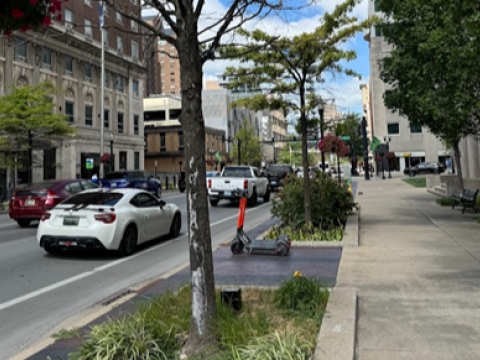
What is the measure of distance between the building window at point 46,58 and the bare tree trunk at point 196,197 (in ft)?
133

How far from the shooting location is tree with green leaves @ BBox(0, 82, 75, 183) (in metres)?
26.4

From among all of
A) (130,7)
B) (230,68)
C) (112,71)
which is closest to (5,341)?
(130,7)

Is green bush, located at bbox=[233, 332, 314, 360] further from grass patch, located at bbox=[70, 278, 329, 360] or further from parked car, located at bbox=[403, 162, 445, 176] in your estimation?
parked car, located at bbox=[403, 162, 445, 176]

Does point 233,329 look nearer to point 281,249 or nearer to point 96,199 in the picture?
point 281,249

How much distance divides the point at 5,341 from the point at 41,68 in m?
39.2

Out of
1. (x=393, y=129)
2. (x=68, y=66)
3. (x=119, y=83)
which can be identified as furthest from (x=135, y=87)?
(x=393, y=129)

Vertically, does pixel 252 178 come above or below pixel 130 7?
below

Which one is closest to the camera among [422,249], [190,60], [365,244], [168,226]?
[190,60]

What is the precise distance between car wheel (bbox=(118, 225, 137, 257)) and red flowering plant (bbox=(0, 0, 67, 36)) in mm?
5688

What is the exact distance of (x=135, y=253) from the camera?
1038 centimetres

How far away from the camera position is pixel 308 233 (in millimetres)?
11023

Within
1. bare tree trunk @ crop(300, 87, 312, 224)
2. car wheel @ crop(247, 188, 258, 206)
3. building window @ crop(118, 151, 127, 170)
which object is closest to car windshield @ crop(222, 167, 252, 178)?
car wheel @ crop(247, 188, 258, 206)

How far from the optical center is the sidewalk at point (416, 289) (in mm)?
4242

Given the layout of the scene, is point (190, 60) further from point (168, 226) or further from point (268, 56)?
point (168, 226)
